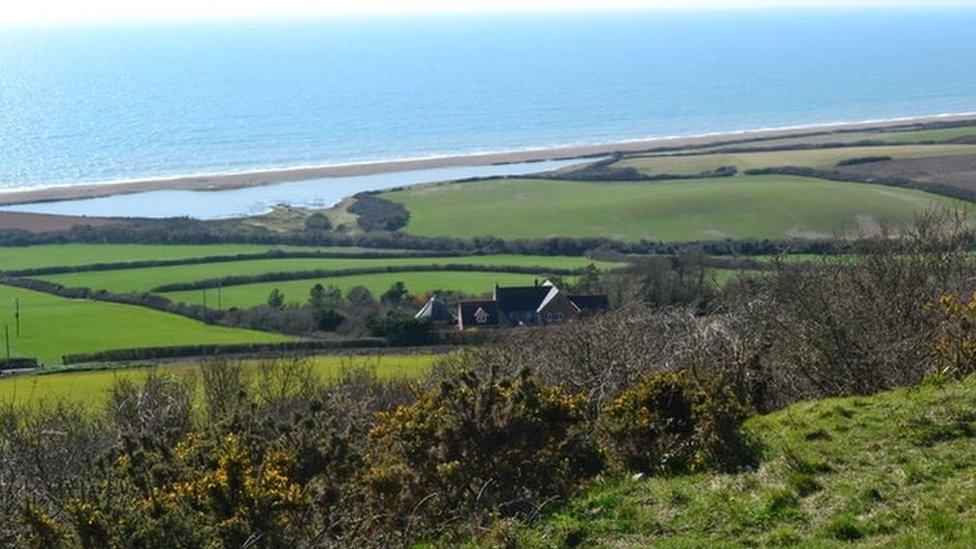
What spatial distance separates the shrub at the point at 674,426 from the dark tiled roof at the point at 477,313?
24.3 meters

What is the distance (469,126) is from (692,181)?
3711 centimetres

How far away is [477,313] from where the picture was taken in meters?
38.1

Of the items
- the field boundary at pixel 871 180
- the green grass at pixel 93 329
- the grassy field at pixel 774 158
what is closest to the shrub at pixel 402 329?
the green grass at pixel 93 329

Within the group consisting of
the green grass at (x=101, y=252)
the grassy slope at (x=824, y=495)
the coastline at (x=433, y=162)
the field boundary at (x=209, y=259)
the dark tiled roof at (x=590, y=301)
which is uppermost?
the coastline at (x=433, y=162)

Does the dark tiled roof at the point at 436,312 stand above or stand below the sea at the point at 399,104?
below

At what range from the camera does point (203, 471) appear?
11.1 m

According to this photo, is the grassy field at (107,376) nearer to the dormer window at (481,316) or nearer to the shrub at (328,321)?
the shrub at (328,321)

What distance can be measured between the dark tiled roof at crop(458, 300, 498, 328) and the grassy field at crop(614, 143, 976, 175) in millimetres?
32794

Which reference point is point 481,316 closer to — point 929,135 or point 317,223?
point 317,223

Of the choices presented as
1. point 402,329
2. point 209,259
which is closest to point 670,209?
point 209,259

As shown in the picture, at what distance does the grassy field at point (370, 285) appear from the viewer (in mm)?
42281

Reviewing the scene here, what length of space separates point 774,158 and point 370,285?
35.9 metres

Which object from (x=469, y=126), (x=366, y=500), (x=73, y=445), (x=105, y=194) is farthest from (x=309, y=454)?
(x=469, y=126)

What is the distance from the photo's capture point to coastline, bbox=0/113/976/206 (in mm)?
70938
